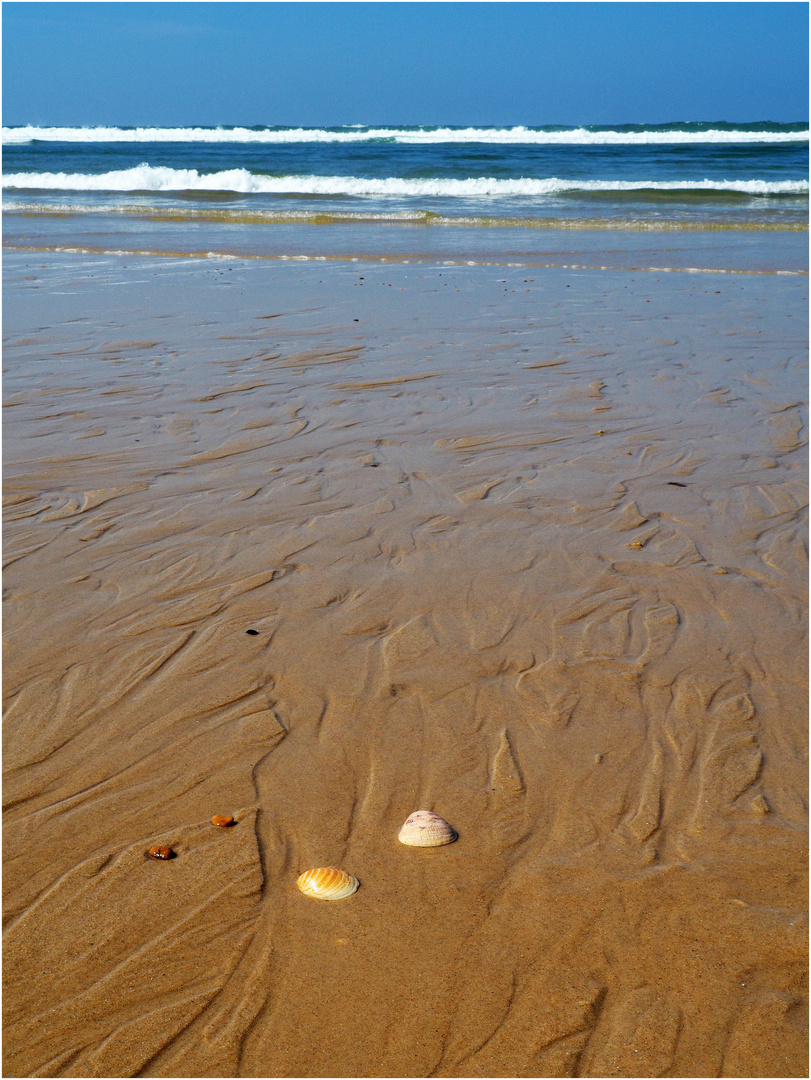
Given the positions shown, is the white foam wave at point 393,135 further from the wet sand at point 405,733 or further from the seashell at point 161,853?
the seashell at point 161,853

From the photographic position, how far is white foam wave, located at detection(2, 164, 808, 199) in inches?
922

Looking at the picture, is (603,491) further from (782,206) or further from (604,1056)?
(782,206)

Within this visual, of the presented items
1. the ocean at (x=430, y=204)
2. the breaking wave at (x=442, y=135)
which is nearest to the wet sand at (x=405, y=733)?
the ocean at (x=430, y=204)

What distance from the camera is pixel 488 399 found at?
19.1 feet

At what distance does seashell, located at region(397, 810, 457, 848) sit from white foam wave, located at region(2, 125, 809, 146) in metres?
49.1

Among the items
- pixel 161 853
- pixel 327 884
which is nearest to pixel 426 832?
pixel 327 884

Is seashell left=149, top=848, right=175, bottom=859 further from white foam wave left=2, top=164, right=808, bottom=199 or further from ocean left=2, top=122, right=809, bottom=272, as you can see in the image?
white foam wave left=2, top=164, right=808, bottom=199

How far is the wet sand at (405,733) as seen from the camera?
176cm

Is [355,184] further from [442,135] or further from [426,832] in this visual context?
[442,135]

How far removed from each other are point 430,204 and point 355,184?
488cm

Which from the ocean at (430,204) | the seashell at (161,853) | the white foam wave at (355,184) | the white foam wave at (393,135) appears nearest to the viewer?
the seashell at (161,853)

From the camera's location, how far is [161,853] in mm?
2123

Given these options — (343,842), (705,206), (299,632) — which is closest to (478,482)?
(299,632)

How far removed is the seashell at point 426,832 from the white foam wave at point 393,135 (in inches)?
1934
